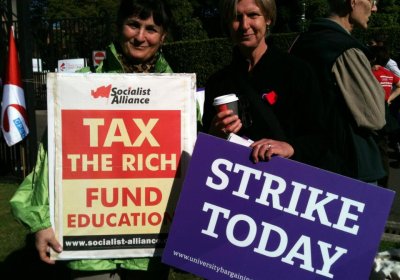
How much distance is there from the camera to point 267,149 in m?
2.10

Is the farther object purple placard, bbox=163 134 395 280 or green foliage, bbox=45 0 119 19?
green foliage, bbox=45 0 119 19

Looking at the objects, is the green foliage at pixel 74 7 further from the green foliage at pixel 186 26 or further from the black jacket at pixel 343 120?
the black jacket at pixel 343 120

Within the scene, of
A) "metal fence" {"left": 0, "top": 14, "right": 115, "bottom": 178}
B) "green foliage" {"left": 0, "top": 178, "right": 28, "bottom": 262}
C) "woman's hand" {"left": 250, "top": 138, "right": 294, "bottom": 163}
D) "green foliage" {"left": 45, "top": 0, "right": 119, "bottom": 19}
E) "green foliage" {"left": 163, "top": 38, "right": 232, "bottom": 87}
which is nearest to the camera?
"woman's hand" {"left": 250, "top": 138, "right": 294, "bottom": 163}

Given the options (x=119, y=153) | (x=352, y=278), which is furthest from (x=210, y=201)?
(x=352, y=278)

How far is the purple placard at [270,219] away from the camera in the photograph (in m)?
2.11

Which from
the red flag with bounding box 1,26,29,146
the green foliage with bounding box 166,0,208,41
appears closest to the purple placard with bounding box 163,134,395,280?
the red flag with bounding box 1,26,29,146

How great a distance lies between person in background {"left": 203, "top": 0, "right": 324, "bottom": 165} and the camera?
87.7 inches

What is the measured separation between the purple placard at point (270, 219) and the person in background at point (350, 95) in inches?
17.8

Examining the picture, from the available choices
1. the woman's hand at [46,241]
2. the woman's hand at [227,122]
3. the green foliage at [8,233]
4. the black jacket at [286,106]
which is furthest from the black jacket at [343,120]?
the green foliage at [8,233]

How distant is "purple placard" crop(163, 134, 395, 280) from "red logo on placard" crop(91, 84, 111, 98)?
1.58ft

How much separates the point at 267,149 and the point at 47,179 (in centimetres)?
98

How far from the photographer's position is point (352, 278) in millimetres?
2123

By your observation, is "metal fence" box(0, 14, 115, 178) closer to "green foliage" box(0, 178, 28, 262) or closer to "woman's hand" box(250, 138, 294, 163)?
"green foliage" box(0, 178, 28, 262)

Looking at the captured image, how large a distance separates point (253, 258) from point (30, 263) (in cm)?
324
